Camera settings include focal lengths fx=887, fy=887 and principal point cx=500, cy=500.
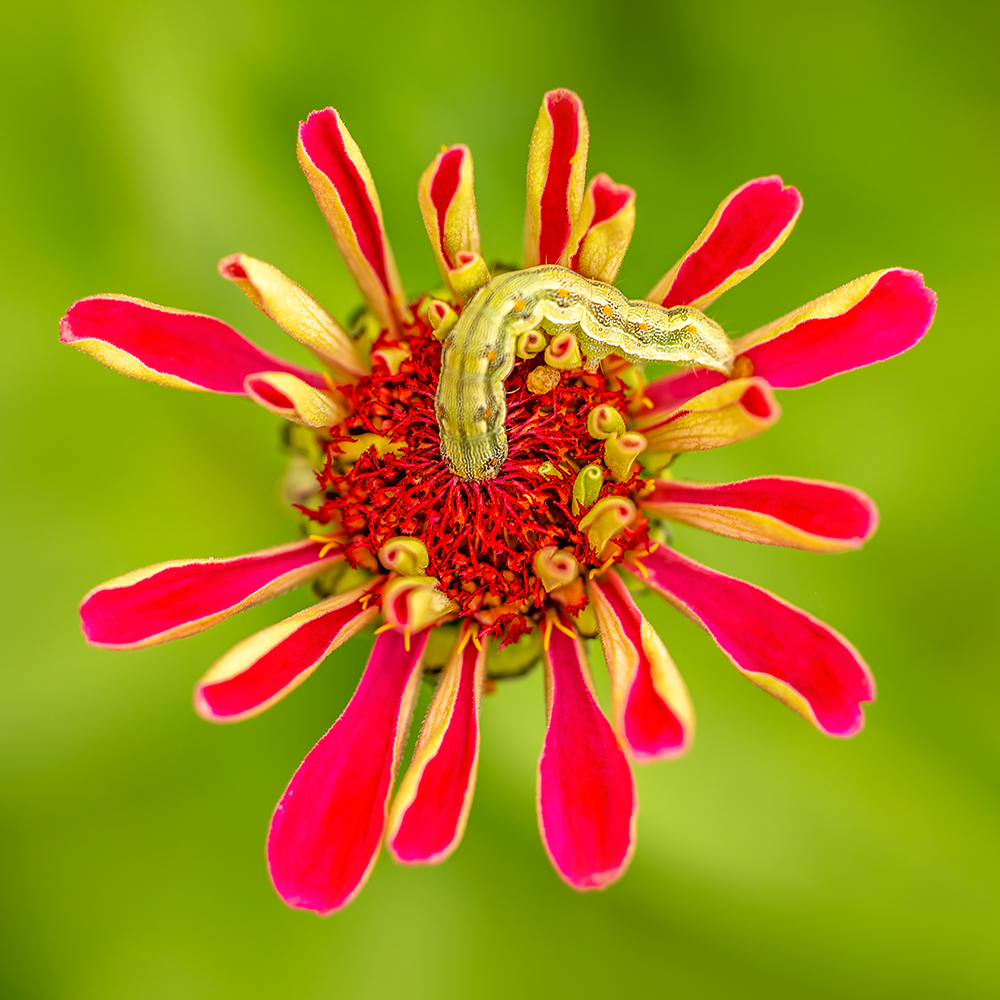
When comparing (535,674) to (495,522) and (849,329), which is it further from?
(849,329)

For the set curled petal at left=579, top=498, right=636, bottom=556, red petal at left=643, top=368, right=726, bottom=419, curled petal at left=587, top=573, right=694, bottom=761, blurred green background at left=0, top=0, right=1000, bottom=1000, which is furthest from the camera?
blurred green background at left=0, top=0, right=1000, bottom=1000

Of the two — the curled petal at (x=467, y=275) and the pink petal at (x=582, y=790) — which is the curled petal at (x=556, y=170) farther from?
the pink petal at (x=582, y=790)

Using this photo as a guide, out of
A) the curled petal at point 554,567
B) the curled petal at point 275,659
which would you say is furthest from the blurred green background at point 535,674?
the curled petal at point 554,567

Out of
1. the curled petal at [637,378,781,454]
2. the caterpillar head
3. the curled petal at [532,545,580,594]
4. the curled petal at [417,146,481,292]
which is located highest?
the curled petal at [417,146,481,292]

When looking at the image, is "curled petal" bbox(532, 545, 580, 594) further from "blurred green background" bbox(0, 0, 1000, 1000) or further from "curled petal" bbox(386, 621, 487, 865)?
"blurred green background" bbox(0, 0, 1000, 1000)

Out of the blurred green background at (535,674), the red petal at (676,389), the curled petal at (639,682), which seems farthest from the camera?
the blurred green background at (535,674)

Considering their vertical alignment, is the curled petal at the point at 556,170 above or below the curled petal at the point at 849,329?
above

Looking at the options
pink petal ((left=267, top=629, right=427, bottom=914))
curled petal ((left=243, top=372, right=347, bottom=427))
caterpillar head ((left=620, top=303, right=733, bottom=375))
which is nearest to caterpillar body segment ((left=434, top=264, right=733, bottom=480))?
caterpillar head ((left=620, top=303, right=733, bottom=375))
